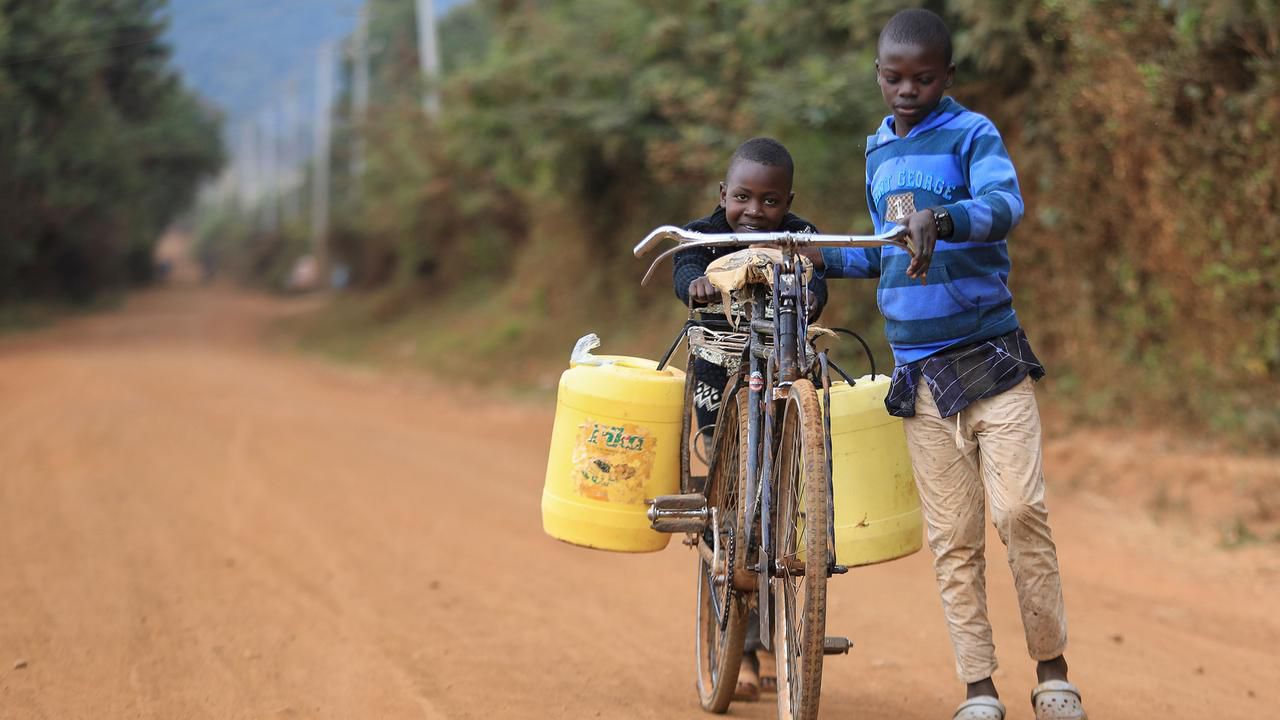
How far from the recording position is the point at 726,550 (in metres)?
3.77

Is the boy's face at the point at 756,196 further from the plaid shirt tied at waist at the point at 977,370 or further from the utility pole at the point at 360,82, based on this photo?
the utility pole at the point at 360,82

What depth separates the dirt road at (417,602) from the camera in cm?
440

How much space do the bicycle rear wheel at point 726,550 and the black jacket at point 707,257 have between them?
399 millimetres

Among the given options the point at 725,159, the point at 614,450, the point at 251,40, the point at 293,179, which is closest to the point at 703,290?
the point at 614,450

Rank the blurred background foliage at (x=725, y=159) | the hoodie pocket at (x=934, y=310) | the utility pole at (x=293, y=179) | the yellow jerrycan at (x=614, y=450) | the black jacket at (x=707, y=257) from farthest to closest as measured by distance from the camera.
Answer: the utility pole at (x=293, y=179) → the blurred background foliage at (x=725, y=159) → the yellow jerrycan at (x=614, y=450) → the black jacket at (x=707, y=257) → the hoodie pocket at (x=934, y=310)

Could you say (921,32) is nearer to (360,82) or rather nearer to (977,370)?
(977,370)

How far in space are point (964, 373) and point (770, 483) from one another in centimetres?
63

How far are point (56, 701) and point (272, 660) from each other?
0.83 metres

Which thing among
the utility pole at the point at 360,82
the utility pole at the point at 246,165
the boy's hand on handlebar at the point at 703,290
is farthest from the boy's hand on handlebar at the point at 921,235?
the utility pole at the point at 246,165

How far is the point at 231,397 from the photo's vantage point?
1443 cm

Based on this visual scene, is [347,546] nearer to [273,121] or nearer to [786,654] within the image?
[786,654]

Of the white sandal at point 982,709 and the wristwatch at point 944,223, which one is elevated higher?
the wristwatch at point 944,223

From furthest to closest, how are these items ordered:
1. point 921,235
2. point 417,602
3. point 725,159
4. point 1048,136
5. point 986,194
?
point 725,159
point 1048,136
point 417,602
point 986,194
point 921,235

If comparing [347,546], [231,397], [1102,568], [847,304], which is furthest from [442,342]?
[1102,568]
